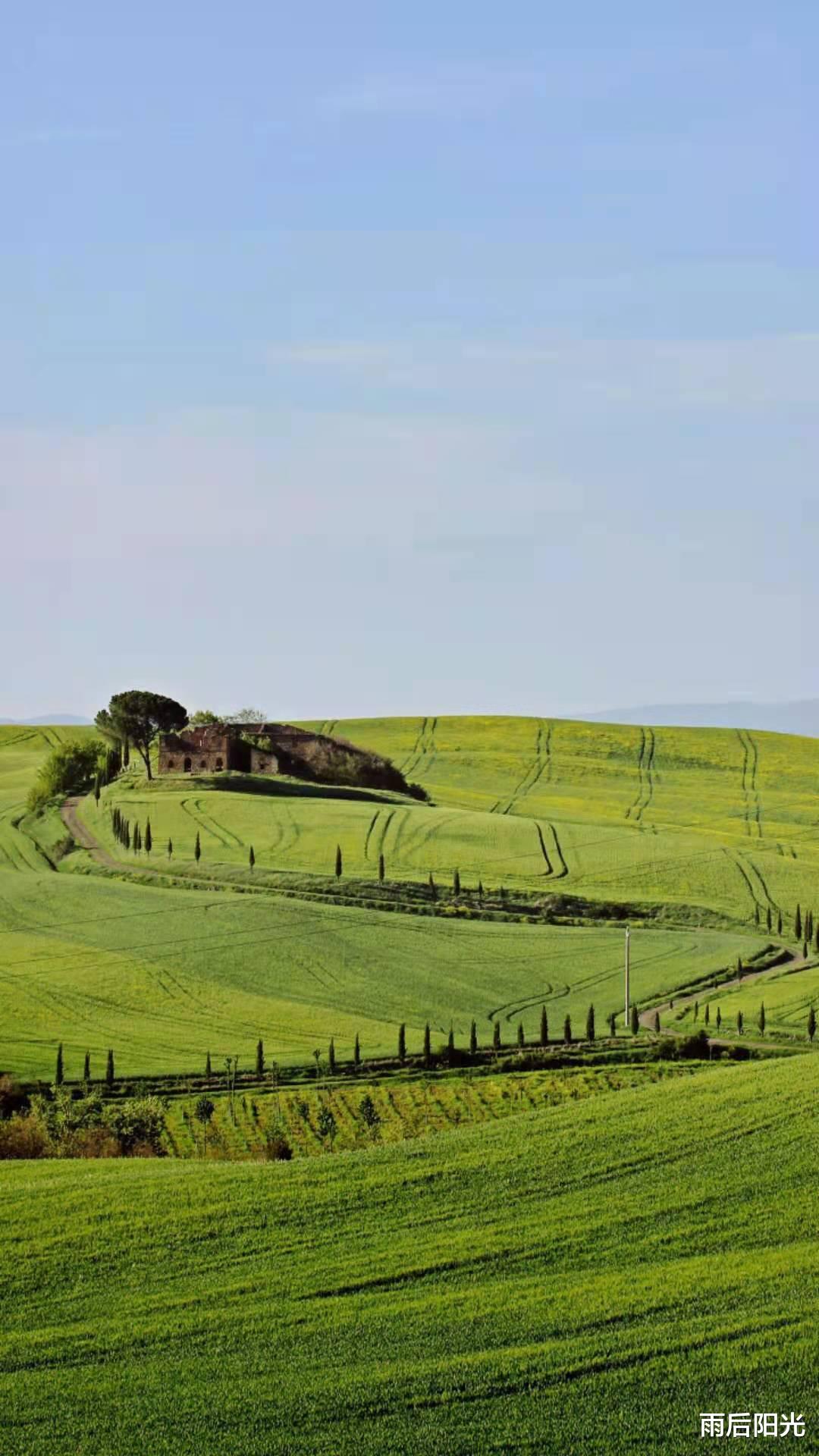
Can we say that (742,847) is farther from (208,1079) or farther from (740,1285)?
(740,1285)

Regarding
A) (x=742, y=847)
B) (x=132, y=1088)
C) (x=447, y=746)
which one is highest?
(x=447, y=746)

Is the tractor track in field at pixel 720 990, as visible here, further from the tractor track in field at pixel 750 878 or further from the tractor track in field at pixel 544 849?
the tractor track in field at pixel 544 849

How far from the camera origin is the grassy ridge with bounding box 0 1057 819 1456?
2341 centimetres

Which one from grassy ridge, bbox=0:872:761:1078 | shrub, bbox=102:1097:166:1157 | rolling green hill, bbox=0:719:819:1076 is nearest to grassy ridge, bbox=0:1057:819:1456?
shrub, bbox=102:1097:166:1157

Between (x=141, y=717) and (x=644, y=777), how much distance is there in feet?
165

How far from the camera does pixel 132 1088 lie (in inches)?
2472

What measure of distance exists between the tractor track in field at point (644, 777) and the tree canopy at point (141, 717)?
42.3 m

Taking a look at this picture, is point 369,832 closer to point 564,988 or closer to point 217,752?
point 217,752

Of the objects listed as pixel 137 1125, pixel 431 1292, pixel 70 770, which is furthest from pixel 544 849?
pixel 431 1292

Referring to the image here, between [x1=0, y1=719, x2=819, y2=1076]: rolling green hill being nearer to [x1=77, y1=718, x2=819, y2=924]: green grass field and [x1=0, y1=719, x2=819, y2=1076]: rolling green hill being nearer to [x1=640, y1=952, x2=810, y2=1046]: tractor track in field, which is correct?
[x1=77, y1=718, x2=819, y2=924]: green grass field

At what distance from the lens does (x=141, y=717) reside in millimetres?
151500

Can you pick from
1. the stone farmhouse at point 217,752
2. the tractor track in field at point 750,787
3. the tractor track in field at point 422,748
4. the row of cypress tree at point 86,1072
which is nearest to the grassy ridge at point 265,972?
the row of cypress tree at point 86,1072

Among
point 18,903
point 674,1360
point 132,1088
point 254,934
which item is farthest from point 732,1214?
point 18,903

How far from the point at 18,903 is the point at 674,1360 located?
7867 cm
